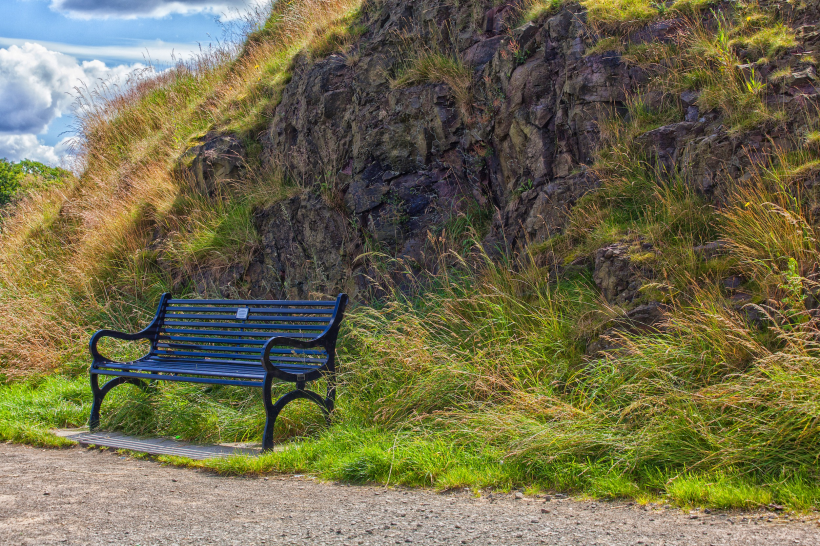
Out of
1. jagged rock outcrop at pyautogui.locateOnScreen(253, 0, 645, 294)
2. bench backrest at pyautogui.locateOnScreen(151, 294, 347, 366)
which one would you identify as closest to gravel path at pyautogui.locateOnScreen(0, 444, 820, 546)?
bench backrest at pyautogui.locateOnScreen(151, 294, 347, 366)

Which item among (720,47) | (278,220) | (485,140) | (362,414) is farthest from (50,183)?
(720,47)

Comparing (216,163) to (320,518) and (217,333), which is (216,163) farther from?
(320,518)

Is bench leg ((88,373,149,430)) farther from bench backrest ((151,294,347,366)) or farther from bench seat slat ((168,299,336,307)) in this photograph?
bench seat slat ((168,299,336,307))

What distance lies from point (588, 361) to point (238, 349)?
325 cm

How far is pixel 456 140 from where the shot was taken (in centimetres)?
751

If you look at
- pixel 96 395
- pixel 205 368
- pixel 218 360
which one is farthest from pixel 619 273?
pixel 96 395

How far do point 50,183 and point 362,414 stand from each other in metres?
13.5

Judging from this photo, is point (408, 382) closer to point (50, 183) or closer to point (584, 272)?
point (584, 272)

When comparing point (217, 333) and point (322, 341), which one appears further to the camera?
point (217, 333)

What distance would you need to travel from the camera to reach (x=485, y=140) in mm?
7215

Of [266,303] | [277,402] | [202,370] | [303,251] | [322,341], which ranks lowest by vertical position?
[277,402]

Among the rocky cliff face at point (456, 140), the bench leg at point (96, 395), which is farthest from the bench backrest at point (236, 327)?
the rocky cliff face at point (456, 140)

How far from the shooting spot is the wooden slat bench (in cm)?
513

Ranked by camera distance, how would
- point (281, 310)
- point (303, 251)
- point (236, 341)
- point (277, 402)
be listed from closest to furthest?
1. point (277, 402)
2. point (281, 310)
3. point (236, 341)
4. point (303, 251)
